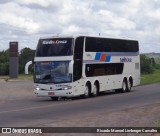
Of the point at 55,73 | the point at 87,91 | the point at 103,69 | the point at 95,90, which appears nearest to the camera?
the point at 55,73

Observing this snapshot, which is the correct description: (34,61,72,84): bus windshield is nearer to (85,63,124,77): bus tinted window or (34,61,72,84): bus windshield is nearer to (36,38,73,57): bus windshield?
(36,38,73,57): bus windshield

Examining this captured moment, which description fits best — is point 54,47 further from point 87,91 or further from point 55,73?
point 87,91

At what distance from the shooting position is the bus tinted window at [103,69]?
31.7 meters

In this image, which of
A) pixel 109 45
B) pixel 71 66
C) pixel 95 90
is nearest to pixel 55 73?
pixel 71 66

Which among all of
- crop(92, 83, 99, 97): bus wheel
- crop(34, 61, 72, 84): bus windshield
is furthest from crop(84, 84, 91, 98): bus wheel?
crop(34, 61, 72, 84): bus windshield

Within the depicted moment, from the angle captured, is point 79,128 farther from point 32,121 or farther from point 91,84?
point 91,84

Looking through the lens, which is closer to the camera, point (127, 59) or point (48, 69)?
point (48, 69)

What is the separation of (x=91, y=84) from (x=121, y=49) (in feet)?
19.6

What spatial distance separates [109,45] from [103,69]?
6.20 feet

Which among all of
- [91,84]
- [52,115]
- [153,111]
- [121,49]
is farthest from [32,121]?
[121,49]

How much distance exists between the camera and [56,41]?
29.9 m

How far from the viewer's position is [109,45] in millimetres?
34688

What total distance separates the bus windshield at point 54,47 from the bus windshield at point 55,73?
1.86 ft

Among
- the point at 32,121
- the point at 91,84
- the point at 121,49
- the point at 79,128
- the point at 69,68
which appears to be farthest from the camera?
the point at 121,49
